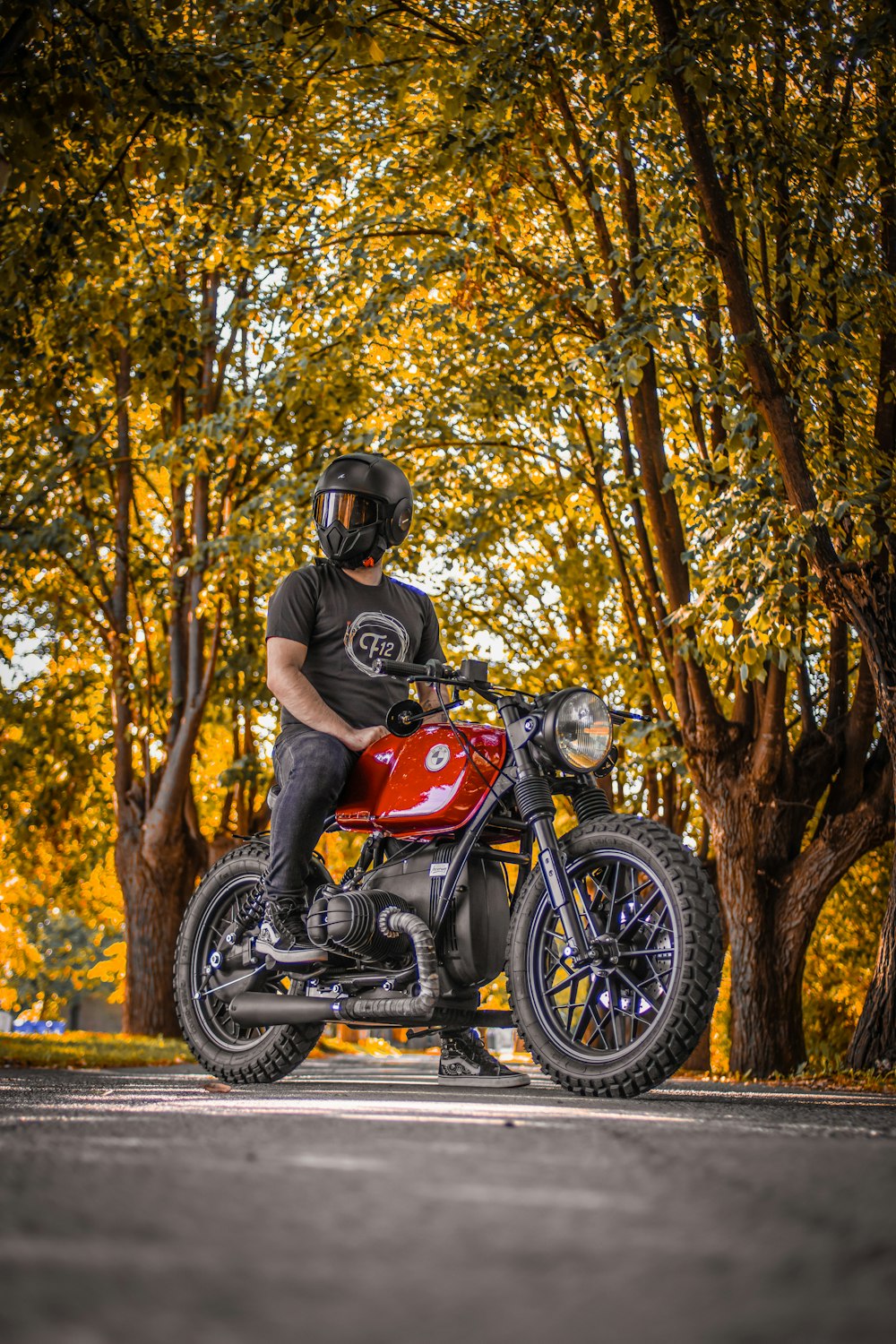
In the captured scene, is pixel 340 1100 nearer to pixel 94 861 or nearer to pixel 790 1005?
pixel 790 1005

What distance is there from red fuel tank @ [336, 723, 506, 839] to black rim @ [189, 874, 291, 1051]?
0.95m

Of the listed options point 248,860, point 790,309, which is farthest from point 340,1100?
point 790,309

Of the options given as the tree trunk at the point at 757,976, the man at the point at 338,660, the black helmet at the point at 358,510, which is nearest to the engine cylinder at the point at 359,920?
the man at the point at 338,660

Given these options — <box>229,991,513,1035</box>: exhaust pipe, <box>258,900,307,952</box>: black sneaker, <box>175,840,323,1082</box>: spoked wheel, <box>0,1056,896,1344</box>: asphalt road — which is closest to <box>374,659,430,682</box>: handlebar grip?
<box>258,900,307,952</box>: black sneaker

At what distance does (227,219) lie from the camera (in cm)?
1216

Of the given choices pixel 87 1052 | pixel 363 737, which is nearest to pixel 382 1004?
pixel 363 737

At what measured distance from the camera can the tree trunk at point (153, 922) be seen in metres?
15.7

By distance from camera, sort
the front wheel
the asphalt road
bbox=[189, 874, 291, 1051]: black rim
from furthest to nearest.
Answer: bbox=[189, 874, 291, 1051]: black rim, the front wheel, the asphalt road

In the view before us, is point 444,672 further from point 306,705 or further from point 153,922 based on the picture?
point 153,922

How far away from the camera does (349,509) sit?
5.93 meters

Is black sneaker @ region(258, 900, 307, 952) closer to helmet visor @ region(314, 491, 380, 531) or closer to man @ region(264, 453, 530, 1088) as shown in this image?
man @ region(264, 453, 530, 1088)

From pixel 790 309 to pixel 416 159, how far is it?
169 inches

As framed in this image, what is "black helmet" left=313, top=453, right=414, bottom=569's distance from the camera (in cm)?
593

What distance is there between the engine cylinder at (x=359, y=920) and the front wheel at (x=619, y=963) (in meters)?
0.61
